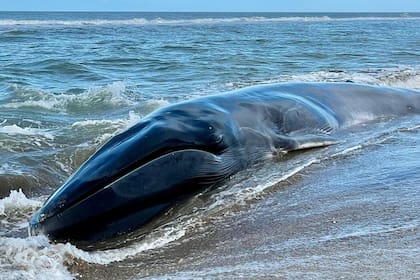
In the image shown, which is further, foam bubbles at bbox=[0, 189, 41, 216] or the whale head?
foam bubbles at bbox=[0, 189, 41, 216]

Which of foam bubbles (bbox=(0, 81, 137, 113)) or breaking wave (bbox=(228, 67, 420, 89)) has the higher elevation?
foam bubbles (bbox=(0, 81, 137, 113))

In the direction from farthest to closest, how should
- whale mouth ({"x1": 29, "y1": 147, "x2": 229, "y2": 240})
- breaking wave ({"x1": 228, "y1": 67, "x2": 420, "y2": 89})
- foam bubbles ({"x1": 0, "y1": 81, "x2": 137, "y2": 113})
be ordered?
breaking wave ({"x1": 228, "y1": 67, "x2": 420, "y2": 89}) → foam bubbles ({"x1": 0, "y1": 81, "x2": 137, "y2": 113}) → whale mouth ({"x1": 29, "y1": 147, "x2": 229, "y2": 240})

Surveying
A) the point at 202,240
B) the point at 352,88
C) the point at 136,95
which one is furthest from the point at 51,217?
the point at 136,95

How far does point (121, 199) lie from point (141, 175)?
0.26 meters

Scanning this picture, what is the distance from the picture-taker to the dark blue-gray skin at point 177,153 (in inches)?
152

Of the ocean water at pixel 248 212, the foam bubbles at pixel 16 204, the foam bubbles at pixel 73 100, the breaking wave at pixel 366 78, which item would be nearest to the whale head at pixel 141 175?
the ocean water at pixel 248 212

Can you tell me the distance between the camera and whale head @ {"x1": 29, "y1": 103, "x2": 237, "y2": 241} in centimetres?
383

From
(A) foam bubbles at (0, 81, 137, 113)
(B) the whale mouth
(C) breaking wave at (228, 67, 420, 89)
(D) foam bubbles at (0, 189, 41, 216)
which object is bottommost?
(C) breaking wave at (228, 67, 420, 89)

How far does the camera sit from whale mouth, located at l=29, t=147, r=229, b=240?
3.80 m

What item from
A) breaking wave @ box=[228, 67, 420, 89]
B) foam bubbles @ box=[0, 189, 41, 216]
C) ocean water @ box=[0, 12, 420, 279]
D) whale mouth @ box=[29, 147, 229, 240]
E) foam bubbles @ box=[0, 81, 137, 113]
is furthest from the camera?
breaking wave @ box=[228, 67, 420, 89]

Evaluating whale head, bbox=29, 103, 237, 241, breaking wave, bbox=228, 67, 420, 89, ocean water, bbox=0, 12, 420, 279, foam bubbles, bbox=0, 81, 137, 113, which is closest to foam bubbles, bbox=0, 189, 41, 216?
ocean water, bbox=0, 12, 420, 279

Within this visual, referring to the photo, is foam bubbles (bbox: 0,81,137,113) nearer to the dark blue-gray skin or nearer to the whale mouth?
the dark blue-gray skin

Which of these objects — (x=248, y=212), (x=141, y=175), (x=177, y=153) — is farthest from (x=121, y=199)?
(x=248, y=212)

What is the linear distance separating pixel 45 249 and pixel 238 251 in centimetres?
111
